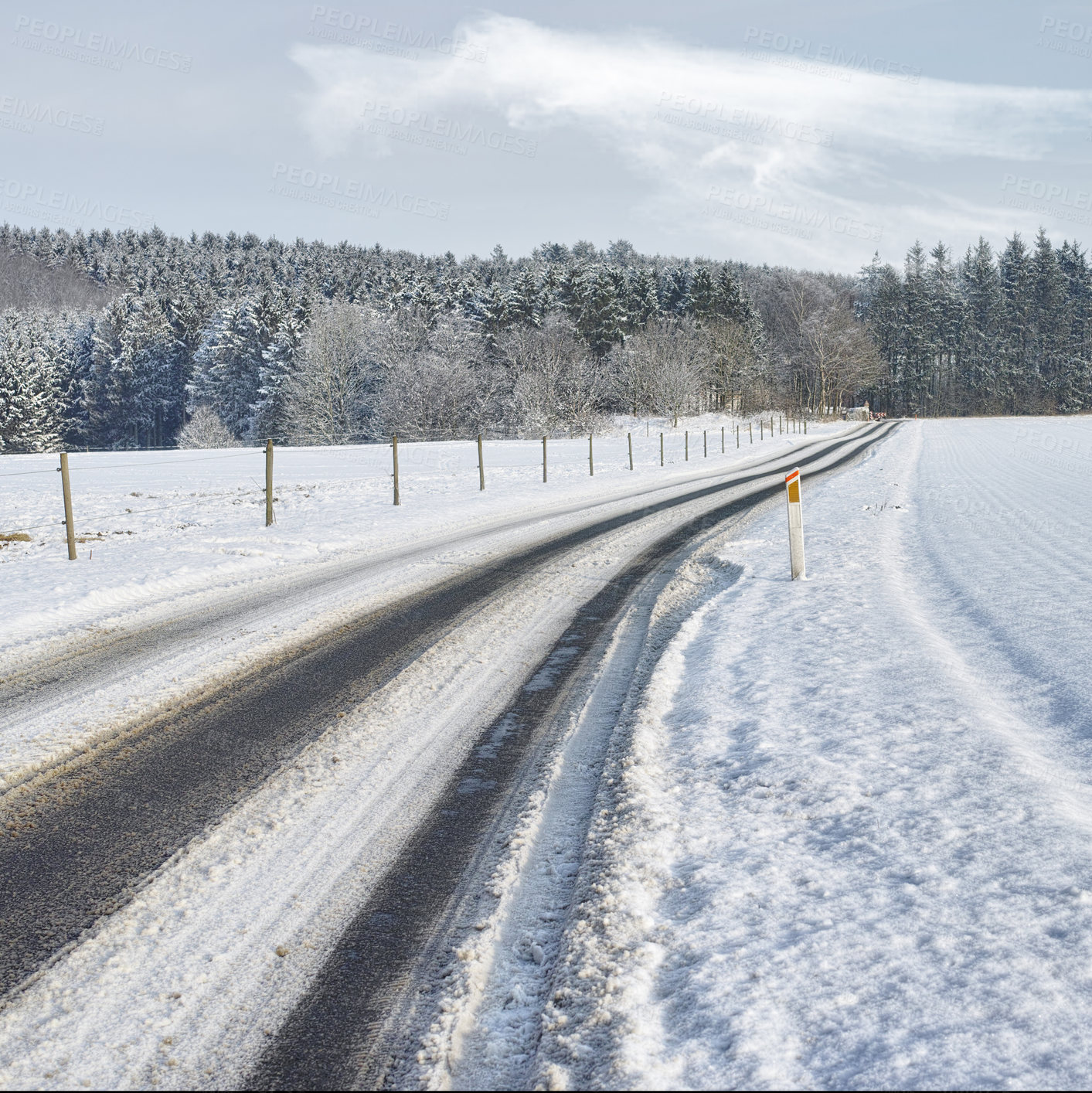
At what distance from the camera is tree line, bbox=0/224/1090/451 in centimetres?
5969

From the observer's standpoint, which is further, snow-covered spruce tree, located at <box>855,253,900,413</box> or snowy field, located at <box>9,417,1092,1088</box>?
→ snow-covered spruce tree, located at <box>855,253,900,413</box>

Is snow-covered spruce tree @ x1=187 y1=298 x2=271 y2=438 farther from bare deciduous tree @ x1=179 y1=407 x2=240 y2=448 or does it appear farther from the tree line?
bare deciduous tree @ x1=179 y1=407 x2=240 y2=448

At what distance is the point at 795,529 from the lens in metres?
8.73

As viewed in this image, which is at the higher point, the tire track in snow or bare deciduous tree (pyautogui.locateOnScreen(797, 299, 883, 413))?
bare deciduous tree (pyautogui.locateOnScreen(797, 299, 883, 413))

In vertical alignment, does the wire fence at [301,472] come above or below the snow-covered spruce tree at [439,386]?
below

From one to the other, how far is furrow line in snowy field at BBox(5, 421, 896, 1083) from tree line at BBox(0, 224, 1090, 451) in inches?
1849

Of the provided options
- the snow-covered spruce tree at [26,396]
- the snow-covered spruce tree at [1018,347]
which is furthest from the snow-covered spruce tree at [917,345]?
the snow-covered spruce tree at [26,396]

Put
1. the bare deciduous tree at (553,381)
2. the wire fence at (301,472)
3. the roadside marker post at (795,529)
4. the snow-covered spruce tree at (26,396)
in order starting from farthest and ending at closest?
1. the snow-covered spruce tree at (26,396)
2. the bare deciduous tree at (553,381)
3. the wire fence at (301,472)
4. the roadside marker post at (795,529)

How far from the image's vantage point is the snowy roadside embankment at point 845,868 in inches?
86.3

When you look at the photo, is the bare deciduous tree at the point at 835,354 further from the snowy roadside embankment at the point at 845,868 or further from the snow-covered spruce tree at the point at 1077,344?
the snowy roadside embankment at the point at 845,868

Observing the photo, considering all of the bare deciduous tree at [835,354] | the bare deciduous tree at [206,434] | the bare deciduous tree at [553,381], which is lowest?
the bare deciduous tree at [206,434]

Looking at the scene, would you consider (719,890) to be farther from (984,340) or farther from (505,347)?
(984,340)

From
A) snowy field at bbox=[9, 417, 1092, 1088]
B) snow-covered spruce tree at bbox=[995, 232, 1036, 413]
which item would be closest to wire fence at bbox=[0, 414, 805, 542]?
snowy field at bbox=[9, 417, 1092, 1088]

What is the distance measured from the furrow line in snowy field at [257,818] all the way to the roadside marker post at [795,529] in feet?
12.0
